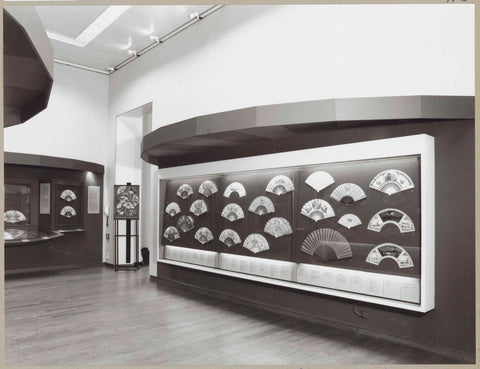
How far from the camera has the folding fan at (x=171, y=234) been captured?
723 cm

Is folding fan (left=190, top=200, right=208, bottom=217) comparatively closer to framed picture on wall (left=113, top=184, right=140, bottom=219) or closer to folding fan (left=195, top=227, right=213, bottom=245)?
folding fan (left=195, top=227, right=213, bottom=245)

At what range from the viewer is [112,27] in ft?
28.0

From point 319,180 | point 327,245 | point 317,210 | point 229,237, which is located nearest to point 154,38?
point 229,237

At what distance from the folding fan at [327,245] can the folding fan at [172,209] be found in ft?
9.36

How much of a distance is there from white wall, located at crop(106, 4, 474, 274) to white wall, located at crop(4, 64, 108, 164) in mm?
2095

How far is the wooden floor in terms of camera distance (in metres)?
3.97

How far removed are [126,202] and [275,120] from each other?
598 cm

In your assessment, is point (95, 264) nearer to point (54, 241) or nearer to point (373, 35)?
point (54, 241)

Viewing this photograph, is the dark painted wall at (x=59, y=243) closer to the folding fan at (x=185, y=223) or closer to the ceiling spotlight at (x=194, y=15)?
the folding fan at (x=185, y=223)

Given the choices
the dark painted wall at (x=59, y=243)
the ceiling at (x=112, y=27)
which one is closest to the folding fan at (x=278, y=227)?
the ceiling at (x=112, y=27)

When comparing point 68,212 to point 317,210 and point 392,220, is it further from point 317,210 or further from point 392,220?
point 392,220

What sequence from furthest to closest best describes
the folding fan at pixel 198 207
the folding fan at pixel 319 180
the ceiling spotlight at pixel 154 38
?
the ceiling spotlight at pixel 154 38 → the folding fan at pixel 198 207 → the folding fan at pixel 319 180

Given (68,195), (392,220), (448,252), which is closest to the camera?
(448,252)

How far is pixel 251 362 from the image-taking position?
3871mm
